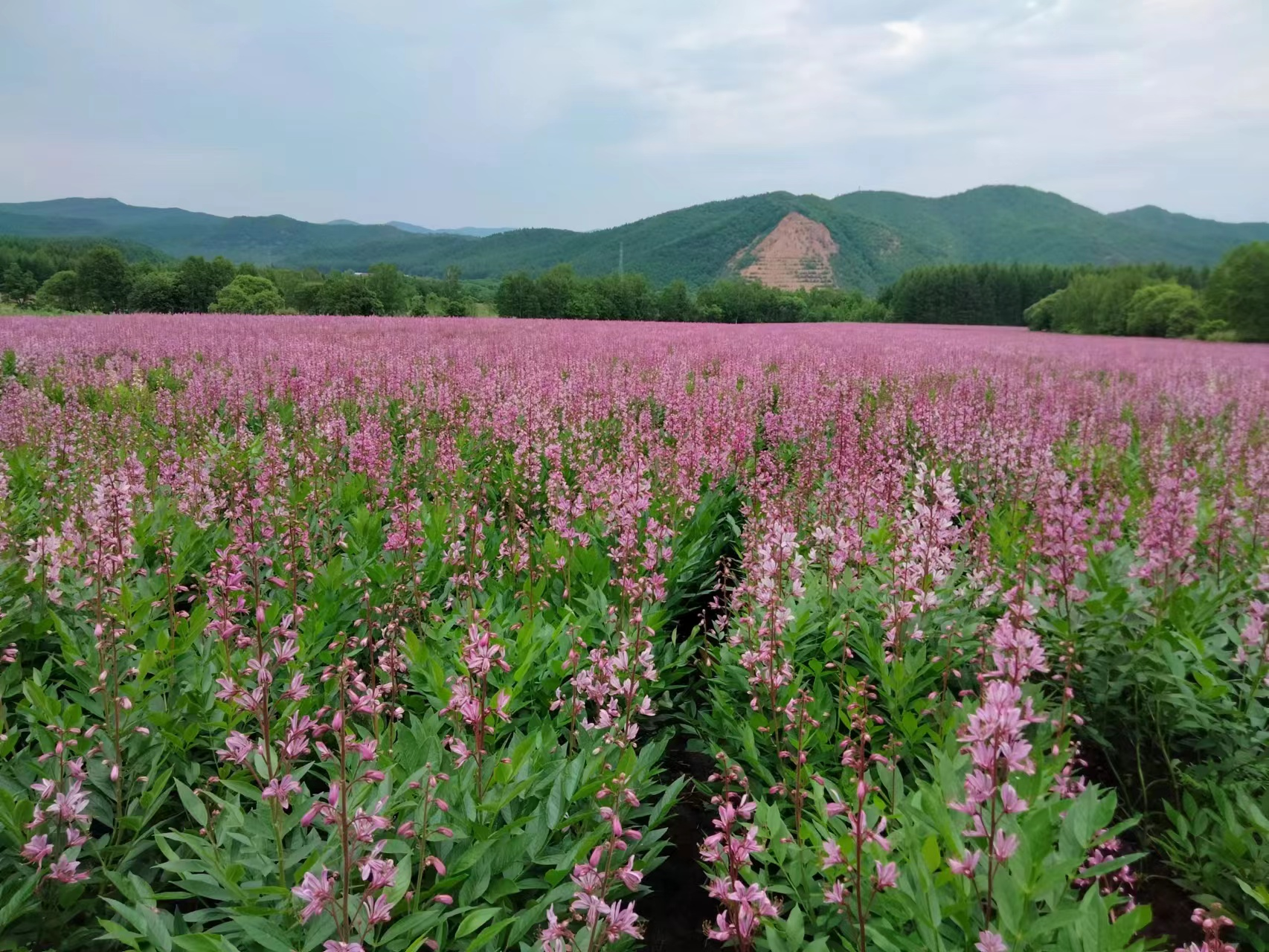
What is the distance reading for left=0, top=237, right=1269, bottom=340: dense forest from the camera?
42156 millimetres

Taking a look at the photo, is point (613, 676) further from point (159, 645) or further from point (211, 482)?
point (211, 482)

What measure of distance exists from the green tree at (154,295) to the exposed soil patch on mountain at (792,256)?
308 feet

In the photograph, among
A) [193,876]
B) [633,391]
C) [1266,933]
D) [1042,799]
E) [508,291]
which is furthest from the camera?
[508,291]

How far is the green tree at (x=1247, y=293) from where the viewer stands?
4019cm

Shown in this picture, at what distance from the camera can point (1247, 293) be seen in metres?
40.8

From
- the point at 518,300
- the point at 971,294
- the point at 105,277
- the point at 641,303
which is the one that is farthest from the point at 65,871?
the point at 971,294

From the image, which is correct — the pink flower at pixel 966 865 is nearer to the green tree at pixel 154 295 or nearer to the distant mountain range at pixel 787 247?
the green tree at pixel 154 295

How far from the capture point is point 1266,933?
2.63m

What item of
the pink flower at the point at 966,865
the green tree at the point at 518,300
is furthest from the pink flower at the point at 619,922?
the green tree at the point at 518,300

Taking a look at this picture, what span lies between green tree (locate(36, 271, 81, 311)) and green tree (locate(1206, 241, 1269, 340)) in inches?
3010

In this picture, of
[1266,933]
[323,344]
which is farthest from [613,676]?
[323,344]

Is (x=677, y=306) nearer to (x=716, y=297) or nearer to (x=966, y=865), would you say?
(x=716, y=297)

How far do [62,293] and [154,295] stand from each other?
18007mm

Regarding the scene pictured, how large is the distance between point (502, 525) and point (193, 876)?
384 cm
